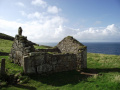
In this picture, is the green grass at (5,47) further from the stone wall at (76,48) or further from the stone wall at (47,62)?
the stone wall at (47,62)

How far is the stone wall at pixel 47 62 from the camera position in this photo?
10295 millimetres

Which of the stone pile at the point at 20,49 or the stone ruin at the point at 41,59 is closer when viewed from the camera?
the stone ruin at the point at 41,59

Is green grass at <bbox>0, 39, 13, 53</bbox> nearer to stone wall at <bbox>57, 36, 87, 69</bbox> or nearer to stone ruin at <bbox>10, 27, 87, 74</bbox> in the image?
stone ruin at <bbox>10, 27, 87, 74</bbox>

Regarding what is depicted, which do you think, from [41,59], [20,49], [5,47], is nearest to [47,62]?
[41,59]

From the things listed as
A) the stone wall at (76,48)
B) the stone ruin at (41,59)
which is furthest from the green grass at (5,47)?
the stone wall at (76,48)

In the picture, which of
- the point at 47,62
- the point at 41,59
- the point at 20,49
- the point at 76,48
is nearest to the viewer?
the point at 41,59

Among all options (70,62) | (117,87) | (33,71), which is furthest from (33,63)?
(117,87)

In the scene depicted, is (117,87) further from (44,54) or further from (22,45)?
(22,45)

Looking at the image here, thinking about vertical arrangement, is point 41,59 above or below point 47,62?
above

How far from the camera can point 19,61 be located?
12.1 m

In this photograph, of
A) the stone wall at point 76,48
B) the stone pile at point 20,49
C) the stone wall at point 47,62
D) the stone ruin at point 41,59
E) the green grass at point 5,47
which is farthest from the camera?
the green grass at point 5,47

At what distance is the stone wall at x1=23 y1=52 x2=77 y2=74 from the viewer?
10.3 metres

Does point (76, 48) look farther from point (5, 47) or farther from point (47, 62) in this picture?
point (5, 47)

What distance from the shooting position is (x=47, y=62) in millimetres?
11359
